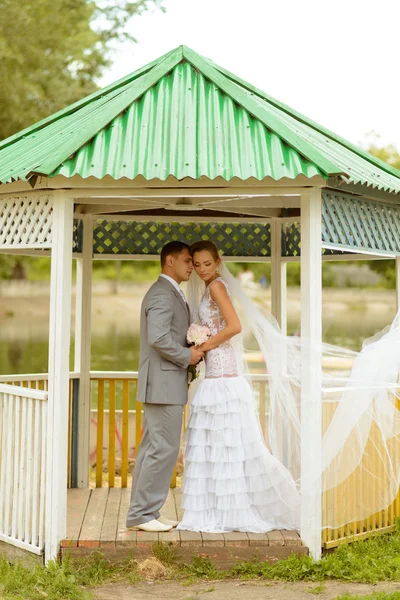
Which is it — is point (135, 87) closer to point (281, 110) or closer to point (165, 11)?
point (281, 110)

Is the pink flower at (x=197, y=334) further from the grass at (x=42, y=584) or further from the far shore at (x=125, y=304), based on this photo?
the far shore at (x=125, y=304)

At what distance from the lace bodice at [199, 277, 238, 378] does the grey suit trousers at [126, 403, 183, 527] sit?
395 mm

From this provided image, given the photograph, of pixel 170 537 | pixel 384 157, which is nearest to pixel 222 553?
pixel 170 537

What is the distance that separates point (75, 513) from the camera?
7023 millimetres

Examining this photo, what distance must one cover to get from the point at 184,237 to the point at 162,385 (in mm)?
2701

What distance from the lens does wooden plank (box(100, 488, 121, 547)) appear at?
610 centimetres

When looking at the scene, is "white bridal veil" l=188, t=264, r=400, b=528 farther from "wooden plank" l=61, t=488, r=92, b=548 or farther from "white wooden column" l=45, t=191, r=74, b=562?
"wooden plank" l=61, t=488, r=92, b=548

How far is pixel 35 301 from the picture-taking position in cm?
6800

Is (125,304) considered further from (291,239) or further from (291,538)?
(291,538)

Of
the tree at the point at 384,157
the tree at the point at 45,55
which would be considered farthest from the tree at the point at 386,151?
the tree at the point at 45,55

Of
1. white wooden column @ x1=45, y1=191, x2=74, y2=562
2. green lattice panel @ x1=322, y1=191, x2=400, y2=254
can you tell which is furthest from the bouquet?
green lattice panel @ x1=322, y1=191, x2=400, y2=254

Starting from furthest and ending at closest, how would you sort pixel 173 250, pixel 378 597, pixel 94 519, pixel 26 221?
pixel 94 519, pixel 173 250, pixel 26 221, pixel 378 597

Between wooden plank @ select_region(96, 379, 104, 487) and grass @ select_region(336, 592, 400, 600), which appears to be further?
wooden plank @ select_region(96, 379, 104, 487)

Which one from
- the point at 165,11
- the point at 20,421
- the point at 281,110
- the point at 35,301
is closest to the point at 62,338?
the point at 20,421
